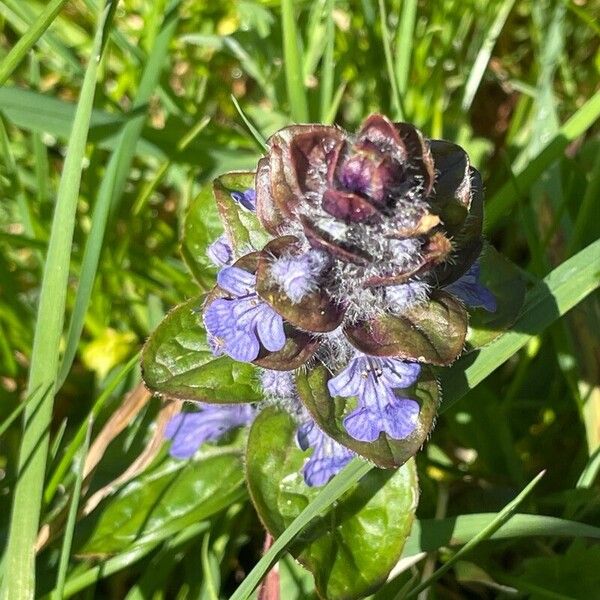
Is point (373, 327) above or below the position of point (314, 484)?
above

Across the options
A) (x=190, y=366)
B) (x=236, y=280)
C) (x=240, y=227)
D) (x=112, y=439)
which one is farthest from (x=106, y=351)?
(x=236, y=280)

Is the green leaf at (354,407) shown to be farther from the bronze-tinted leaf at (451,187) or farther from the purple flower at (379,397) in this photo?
the bronze-tinted leaf at (451,187)

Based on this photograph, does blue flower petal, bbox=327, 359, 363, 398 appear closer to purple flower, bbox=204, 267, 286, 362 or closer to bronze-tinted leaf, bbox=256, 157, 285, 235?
purple flower, bbox=204, 267, 286, 362

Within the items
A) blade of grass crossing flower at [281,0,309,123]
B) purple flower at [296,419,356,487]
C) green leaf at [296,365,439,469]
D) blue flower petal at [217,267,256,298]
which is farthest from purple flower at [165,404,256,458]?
blade of grass crossing flower at [281,0,309,123]

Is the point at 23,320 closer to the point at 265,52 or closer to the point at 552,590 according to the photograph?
the point at 265,52

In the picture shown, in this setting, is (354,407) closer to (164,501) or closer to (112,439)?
(164,501)

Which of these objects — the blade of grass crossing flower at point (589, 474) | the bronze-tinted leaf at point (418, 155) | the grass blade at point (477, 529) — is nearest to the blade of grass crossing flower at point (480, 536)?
the grass blade at point (477, 529)

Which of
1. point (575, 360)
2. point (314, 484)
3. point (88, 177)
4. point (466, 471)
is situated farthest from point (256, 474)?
point (88, 177)
